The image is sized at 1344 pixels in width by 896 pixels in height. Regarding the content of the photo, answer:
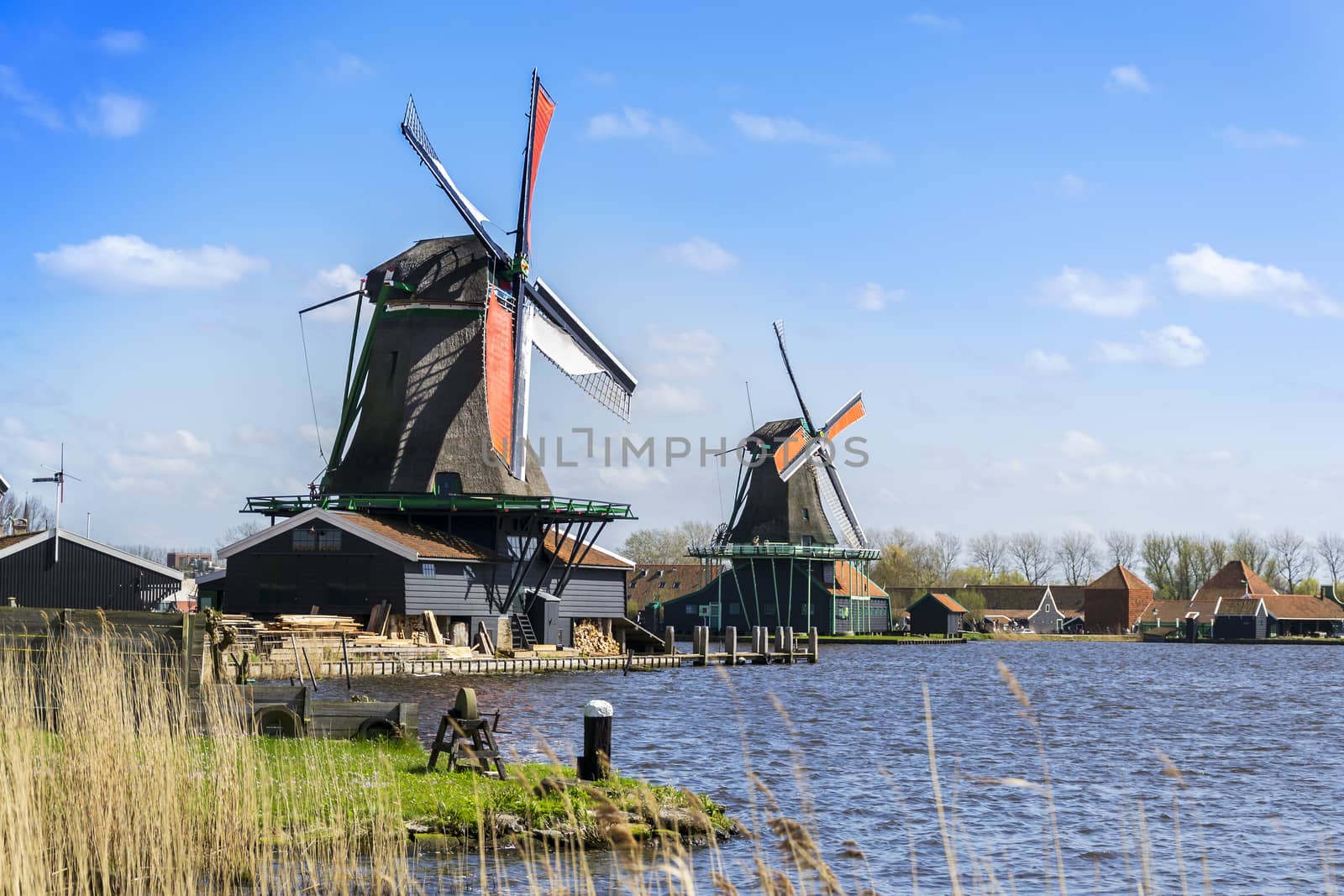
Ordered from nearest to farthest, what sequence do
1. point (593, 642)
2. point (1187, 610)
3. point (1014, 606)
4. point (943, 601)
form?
point (593, 642), point (943, 601), point (1187, 610), point (1014, 606)

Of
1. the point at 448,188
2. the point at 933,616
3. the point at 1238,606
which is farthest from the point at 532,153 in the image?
the point at 1238,606

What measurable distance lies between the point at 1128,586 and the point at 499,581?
7545 cm

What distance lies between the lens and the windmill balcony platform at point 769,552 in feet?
227

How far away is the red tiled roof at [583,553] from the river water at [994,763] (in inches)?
194

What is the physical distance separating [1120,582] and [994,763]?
89.8 m

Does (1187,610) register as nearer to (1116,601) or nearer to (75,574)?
(1116,601)

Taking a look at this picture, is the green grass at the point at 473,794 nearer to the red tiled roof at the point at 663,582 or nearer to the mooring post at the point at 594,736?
the mooring post at the point at 594,736

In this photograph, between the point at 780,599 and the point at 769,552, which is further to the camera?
A: the point at 780,599

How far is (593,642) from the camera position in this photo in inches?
1806

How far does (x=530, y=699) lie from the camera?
2877cm

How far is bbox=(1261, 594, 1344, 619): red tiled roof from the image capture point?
9869cm

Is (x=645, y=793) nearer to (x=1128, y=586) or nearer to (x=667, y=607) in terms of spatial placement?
(x=667, y=607)

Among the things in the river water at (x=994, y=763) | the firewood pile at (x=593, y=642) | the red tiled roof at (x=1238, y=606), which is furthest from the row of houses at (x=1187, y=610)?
the river water at (x=994, y=763)

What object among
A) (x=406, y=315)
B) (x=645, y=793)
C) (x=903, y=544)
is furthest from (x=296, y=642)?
(x=903, y=544)
